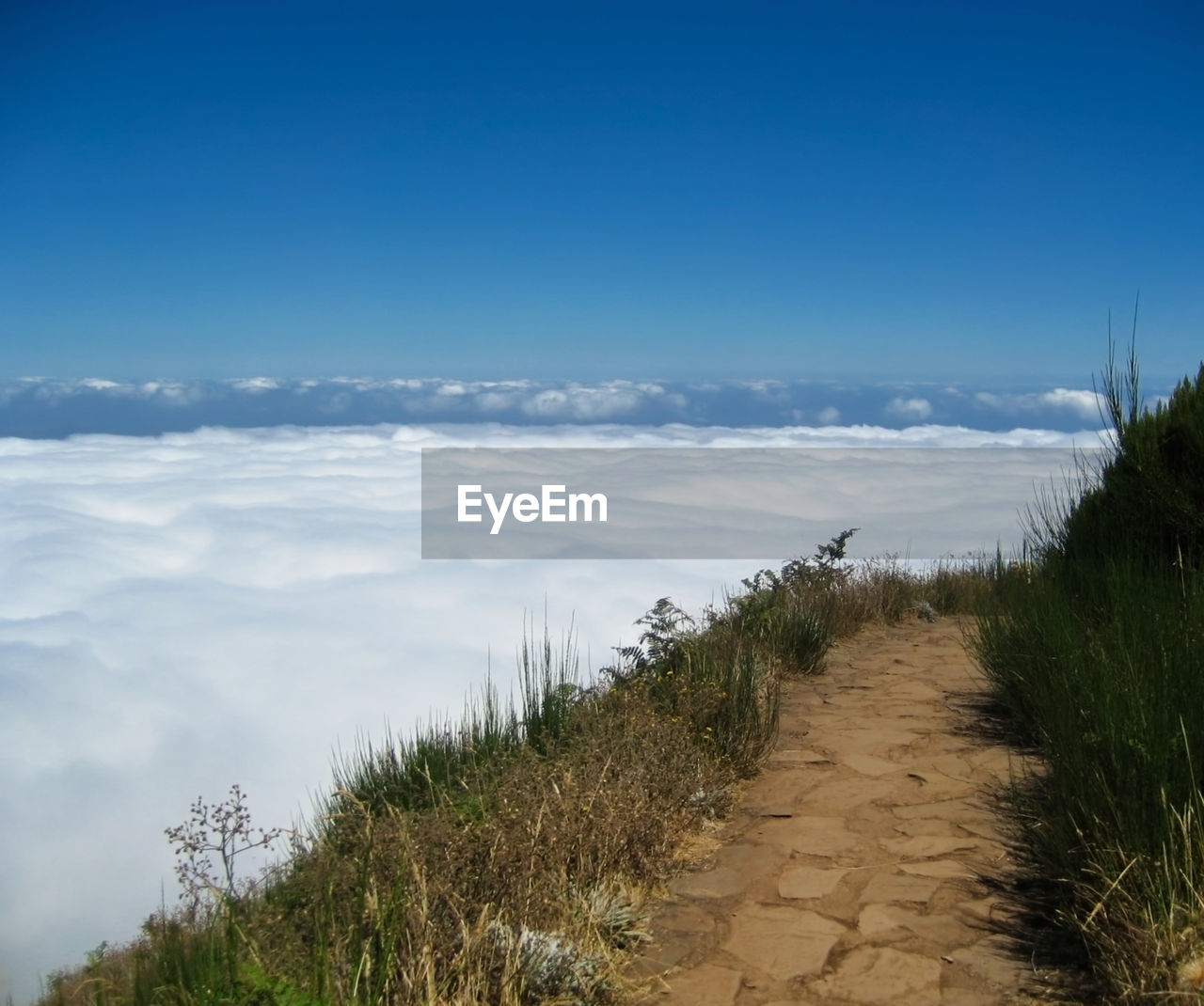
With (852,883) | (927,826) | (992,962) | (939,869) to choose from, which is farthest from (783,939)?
(927,826)

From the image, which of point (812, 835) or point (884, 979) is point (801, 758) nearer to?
point (812, 835)

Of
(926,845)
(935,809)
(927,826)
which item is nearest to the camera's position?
(926,845)

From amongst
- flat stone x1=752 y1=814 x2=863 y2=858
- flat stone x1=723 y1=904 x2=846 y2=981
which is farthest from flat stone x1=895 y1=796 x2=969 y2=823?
flat stone x1=723 y1=904 x2=846 y2=981

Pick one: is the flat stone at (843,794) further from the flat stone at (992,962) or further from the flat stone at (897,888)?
the flat stone at (992,962)

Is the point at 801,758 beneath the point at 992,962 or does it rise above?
beneath

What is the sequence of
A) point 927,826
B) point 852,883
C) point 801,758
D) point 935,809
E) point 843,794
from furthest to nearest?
point 801,758 → point 843,794 → point 935,809 → point 927,826 → point 852,883

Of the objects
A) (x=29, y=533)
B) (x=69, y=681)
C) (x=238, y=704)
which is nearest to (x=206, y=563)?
(x=29, y=533)

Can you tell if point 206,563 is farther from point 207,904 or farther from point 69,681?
point 207,904
